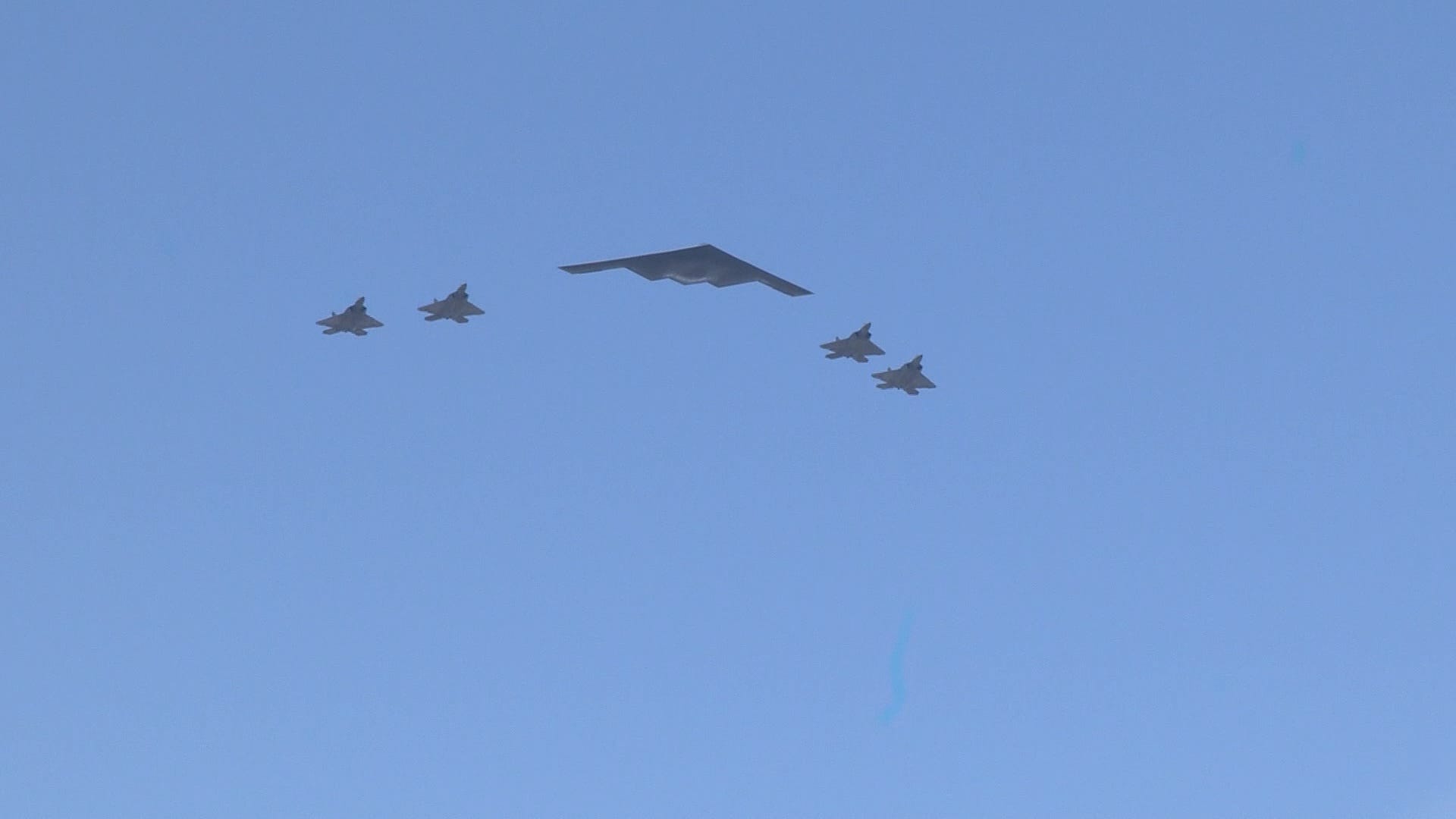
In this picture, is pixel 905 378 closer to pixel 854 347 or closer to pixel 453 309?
pixel 854 347

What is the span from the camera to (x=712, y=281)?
158 meters

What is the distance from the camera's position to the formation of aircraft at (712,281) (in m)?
157

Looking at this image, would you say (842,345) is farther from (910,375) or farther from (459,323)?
(459,323)

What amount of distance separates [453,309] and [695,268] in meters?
16.1

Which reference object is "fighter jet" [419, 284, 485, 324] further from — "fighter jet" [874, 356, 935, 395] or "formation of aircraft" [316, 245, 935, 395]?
"fighter jet" [874, 356, 935, 395]

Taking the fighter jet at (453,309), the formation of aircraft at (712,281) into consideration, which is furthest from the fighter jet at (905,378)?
the fighter jet at (453,309)

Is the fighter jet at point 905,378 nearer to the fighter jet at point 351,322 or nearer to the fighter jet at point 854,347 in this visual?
the fighter jet at point 854,347

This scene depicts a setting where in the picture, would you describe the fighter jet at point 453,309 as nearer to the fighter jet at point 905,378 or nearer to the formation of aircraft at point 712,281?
the formation of aircraft at point 712,281

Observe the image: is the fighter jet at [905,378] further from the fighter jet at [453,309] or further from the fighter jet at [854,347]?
the fighter jet at [453,309]

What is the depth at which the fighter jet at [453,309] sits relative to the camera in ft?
523

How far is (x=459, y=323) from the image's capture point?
159625 mm

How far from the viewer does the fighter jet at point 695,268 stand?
157 metres

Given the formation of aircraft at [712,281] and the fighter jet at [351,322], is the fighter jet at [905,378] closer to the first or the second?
the formation of aircraft at [712,281]

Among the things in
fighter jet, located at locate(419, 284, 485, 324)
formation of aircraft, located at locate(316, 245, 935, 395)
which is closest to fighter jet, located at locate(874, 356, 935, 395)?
formation of aircraft, located at locate(316, 245, 935, 395)
